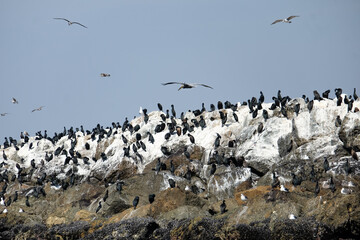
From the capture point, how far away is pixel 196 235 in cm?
1881

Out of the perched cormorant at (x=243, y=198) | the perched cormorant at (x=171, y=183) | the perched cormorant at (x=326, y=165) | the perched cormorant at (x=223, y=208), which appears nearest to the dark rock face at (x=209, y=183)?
the perched cormorant at (x=243, y=198)

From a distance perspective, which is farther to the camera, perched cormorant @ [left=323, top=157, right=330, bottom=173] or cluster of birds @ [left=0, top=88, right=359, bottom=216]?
cluster of birds @ [left=0, top=88, right=359, bottom=216]

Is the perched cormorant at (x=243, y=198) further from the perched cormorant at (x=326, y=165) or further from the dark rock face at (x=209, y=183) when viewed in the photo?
the perched cormorant at (x=326, y=165)

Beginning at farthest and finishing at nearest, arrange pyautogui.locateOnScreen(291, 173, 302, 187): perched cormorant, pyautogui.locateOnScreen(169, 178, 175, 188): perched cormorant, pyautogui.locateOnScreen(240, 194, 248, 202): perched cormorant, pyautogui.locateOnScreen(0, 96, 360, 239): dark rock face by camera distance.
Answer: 1. pyautogui.locateOnScreen(169, 178, 175, 188): perched cormorant
2. pyautogui.locateOnScreen(291, 173, 302, 187): perched cormorant
3. pyautogui.locateOnScreen(240, 194, 248, 202): perched cormorant
4. pyautogui.locateOnScreen(0, 96, 360, 239): dark rock face

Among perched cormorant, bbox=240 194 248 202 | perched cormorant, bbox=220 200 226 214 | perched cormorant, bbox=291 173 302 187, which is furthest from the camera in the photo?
perched cormorant, bbox=291 173 302 187

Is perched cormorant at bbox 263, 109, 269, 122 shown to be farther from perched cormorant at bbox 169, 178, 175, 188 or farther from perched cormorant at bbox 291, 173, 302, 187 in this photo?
perched cormorant at bbox 169, 178, 175, 188

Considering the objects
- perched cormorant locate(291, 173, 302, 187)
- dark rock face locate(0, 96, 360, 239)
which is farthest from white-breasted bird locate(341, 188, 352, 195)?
perched cormorant locate(291, 173, 302, 187)

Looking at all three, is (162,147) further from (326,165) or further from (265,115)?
(326,165)

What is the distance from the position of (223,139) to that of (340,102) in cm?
875

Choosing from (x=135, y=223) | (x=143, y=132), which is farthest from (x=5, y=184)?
(x=135, y=223)

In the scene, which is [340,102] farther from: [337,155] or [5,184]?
[5,184]

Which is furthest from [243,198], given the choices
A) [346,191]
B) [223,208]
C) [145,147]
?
[145,147]

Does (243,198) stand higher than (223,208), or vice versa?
(243,198)

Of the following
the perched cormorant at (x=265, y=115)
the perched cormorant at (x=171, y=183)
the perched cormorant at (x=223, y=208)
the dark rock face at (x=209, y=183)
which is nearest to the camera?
the dark rock face at (x=209, y=183)
